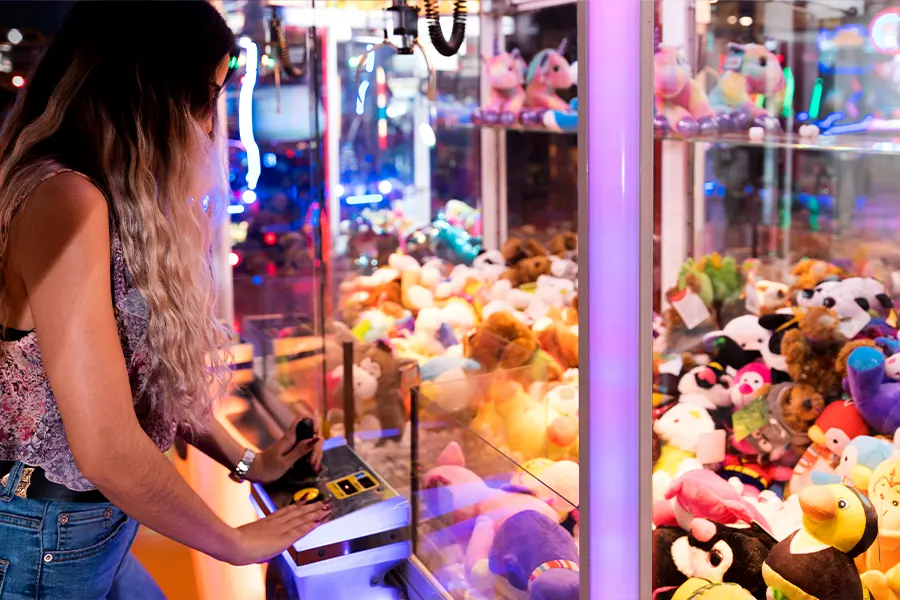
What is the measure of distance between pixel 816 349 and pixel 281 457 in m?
1.15

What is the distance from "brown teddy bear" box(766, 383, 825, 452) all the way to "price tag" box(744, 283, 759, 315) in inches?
19.1

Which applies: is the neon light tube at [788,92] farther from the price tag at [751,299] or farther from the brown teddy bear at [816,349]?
the brown teddy bear at [816,349]

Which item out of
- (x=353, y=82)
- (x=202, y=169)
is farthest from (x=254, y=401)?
(x=202, y=169)

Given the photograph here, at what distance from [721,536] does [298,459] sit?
72cm

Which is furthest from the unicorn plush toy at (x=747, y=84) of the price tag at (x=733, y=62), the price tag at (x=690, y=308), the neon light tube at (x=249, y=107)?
the neon light tube at (x=249, y=107)

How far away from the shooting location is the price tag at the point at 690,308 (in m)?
2.37

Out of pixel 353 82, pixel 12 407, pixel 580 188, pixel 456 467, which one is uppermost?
pixel 353 82

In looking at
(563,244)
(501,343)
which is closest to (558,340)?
(501,343)

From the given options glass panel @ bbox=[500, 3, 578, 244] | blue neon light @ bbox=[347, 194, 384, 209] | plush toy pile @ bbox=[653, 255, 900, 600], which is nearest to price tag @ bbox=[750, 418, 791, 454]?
plush toy pile @ bbox=[653, 255, 900, 600]

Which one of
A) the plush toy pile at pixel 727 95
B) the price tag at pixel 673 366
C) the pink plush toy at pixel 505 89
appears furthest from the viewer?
the pink plush toy at pixel 505 89

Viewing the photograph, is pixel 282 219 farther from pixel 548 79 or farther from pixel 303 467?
pixel 303 467

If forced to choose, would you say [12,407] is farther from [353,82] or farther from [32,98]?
[353,82]

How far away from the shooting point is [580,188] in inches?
43.5

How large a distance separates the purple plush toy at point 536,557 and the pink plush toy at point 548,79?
6.70 feet
